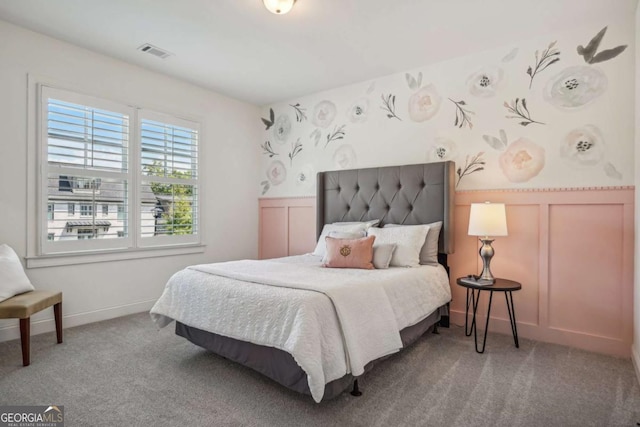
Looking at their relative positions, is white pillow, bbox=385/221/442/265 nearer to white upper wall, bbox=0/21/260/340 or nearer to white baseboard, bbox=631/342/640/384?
white baseboard, bbox=631/342/640/384

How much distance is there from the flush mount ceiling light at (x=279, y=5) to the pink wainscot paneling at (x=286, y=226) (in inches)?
89.1

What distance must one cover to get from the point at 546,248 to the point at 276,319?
90.9 inches

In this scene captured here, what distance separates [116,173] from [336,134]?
Answer: 2.35 meters

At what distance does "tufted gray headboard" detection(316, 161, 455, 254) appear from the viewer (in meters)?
3.14

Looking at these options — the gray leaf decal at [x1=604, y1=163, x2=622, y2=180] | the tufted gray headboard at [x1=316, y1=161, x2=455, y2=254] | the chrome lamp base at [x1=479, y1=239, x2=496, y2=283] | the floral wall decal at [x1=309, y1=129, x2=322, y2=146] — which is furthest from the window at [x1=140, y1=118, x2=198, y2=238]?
the gray leaf decal at [x1=604, y1=163, x2=622, y2=180]

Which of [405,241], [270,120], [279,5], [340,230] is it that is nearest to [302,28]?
[279,5]

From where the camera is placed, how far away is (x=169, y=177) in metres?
3.83

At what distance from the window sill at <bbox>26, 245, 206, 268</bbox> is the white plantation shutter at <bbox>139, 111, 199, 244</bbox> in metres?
0.11

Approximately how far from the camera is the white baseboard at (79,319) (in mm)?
2807

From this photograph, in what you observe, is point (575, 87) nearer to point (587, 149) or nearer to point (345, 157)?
point (587, 149)

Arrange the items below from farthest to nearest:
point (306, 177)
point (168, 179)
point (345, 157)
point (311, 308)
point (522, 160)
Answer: point (306, 177) → point (345, 157) → point (168, 179) → point (522, 160) → point (311, 308)

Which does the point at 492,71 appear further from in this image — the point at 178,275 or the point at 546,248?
the point at 178,275

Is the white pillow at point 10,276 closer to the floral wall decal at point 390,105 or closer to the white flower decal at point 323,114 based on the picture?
the white flower decal at point 323,114

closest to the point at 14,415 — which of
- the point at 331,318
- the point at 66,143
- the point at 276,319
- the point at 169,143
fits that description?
the point at 276,319
